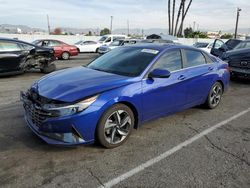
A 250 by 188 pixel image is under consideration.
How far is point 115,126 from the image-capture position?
396 centimetres

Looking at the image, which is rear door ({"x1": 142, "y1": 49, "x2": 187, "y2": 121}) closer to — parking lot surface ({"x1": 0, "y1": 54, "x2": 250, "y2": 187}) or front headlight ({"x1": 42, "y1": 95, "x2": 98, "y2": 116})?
parking lot surface ({"x1": 0, "y1": 54, "x2": 250, "y2": 187})

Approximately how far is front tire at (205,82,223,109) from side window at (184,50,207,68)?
0.69m

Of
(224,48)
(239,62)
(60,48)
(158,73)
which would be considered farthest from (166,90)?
(60,48)

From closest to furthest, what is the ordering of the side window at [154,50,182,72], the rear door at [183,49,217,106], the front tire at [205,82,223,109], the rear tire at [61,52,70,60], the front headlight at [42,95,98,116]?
the front headlight at [42,95,98,116]
the side window at [154,50,182,72]
the rear door at [183,49,217,106]
the front tire at [205,82,223,109]
the rear tire at [61,52,70,60]

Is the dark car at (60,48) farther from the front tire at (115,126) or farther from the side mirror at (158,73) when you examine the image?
the front tire at (115,126)

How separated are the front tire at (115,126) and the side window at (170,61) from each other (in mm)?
1048

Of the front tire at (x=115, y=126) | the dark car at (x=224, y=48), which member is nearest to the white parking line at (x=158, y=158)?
the front tire at (x=115, y=126)

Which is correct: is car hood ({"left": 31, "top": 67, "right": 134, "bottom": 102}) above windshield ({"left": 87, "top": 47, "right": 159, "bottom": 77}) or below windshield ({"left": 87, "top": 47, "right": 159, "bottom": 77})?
below

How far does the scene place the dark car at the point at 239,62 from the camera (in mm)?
9074

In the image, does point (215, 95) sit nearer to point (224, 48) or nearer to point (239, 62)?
point (239, 62)

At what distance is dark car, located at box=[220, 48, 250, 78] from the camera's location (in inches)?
357

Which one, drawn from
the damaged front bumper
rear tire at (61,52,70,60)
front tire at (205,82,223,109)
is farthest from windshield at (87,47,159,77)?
rear tire at (61,52,70,60)

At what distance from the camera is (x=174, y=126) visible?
4.99 metres

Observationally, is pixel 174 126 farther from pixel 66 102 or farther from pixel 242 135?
pixel 66 102
